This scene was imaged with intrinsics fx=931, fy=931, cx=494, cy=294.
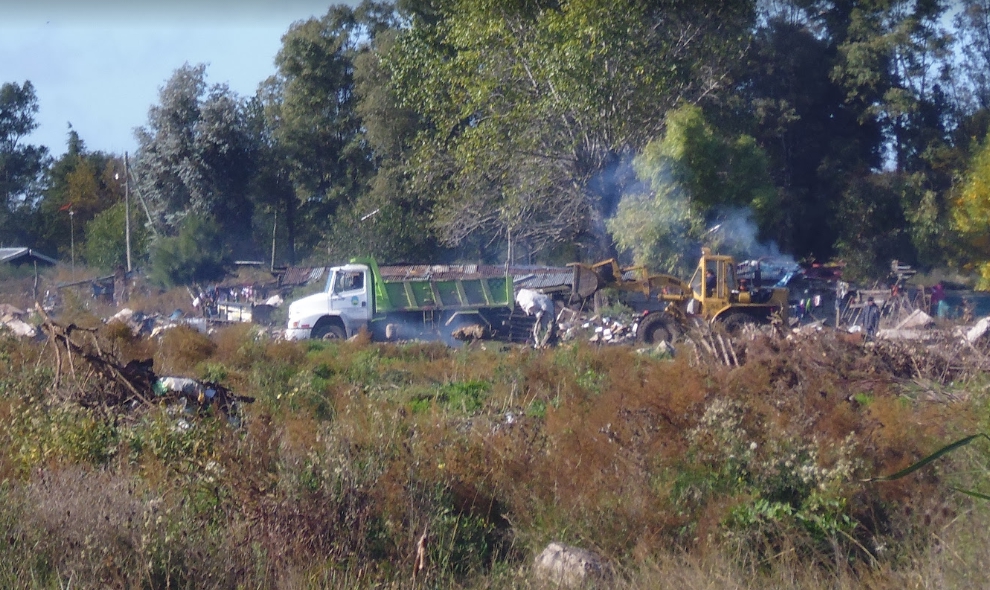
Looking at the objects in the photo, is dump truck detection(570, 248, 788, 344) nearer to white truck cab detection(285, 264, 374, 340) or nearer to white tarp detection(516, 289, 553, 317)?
white tarp detection(516, 289, 553, 317)

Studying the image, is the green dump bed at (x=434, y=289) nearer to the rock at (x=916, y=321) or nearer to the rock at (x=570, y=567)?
the rock at (x=916, y=321)

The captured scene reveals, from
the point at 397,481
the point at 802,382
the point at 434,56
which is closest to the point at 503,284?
the point at 434,56

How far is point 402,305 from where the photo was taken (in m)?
23.8

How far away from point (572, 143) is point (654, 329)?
25.2 feet

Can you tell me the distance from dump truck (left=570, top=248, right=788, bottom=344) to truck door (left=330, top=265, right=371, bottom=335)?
17.4 feet

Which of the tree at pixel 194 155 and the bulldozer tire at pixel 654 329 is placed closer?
the bulldozer tire at pixel 654 329

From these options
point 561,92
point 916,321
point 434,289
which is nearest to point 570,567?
point 916,321

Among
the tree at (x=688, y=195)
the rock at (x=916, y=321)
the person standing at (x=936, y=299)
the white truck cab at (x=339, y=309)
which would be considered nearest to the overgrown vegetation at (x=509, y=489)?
the rock at (x=916, y=321)

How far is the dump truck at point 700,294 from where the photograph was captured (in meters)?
21.5

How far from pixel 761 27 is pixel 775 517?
3236 cm

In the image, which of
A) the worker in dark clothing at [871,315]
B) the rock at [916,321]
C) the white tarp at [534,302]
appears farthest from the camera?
the white tarp at [534,302]

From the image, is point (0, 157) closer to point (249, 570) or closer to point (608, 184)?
point (608, 184)

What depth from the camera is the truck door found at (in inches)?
916

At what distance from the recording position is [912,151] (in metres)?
34.9
